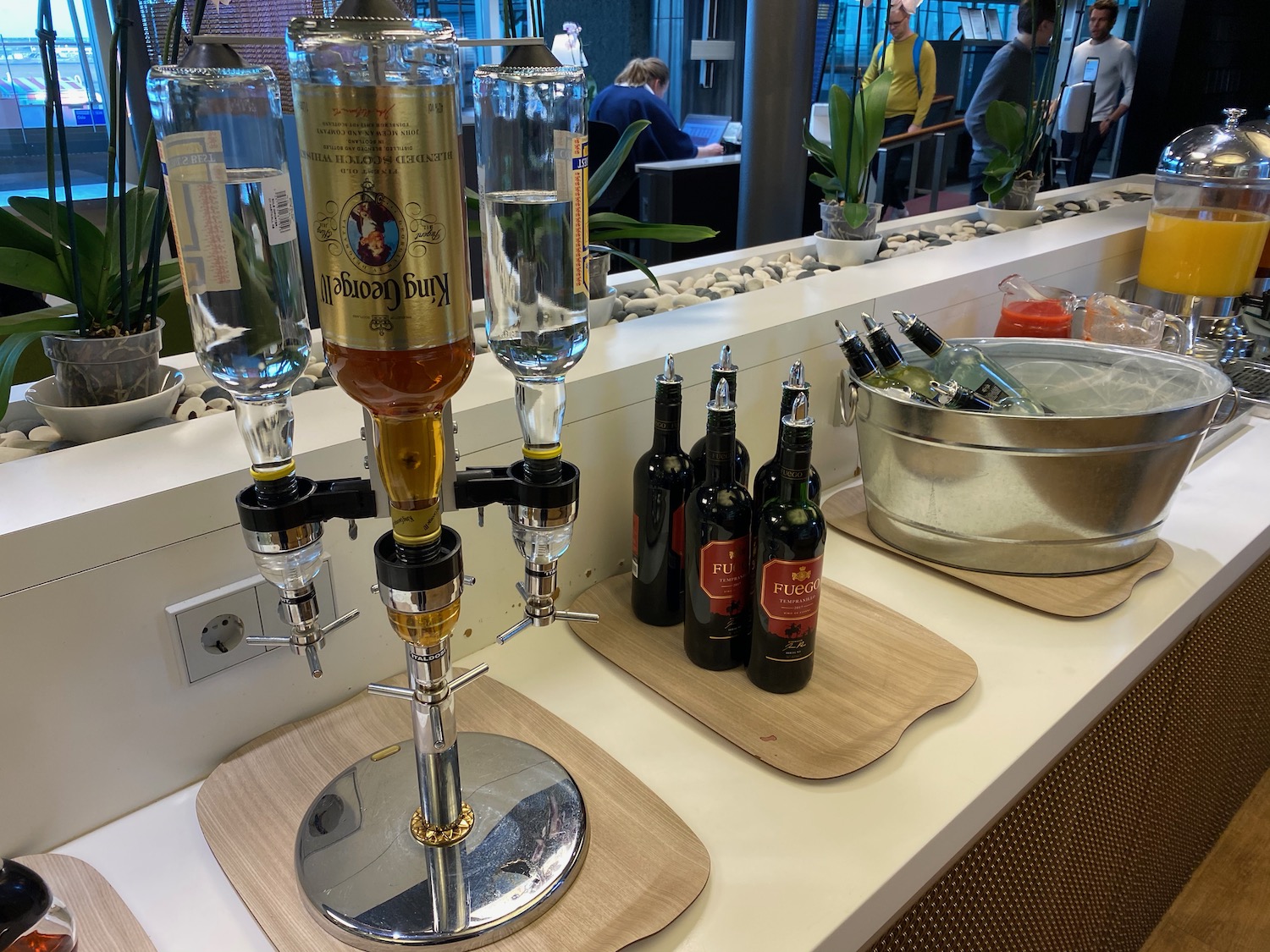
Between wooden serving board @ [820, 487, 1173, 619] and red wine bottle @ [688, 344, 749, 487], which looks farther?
wooden serving board @ [820, 487, 1173, 619]

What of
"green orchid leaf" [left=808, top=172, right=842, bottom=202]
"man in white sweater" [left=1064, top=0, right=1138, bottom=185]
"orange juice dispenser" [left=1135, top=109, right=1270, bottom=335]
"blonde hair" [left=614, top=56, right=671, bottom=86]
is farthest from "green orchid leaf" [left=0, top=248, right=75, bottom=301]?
"man in white sweater" [left=1064, top=0, right=1138, bottom=185]

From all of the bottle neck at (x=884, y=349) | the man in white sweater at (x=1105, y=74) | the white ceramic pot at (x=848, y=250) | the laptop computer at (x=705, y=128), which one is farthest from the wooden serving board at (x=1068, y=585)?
the laptop computer at (x=705, y=128)

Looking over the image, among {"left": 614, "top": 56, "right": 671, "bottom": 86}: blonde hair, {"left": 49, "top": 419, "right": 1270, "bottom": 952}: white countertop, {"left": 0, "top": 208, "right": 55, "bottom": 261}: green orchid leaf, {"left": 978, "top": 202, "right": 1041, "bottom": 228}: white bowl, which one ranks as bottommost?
{"left": 49, "top": 419, "right": 1270, "bottom": 952}: white countertop

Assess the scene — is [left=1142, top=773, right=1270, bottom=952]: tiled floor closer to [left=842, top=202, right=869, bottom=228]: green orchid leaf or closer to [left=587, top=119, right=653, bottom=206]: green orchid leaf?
[left=842, top=202, right=869, bottom=228]: green orchid leaf

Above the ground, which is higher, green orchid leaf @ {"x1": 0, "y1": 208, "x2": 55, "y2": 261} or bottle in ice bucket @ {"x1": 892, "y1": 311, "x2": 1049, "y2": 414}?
green orchid leaf @ {"x1": 0, "y1": 208, "x2": 55, "y2": 261}

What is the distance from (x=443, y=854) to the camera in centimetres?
62

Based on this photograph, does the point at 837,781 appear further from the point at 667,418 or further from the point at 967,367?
the point at 967,367

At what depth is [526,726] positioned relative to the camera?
77 centimetres

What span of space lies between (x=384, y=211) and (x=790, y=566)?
0.45m

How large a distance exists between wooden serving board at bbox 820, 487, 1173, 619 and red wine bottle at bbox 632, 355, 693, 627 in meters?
0.30

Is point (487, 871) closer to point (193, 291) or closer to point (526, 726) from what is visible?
point (526, 726)

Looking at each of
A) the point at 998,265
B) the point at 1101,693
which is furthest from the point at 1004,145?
the point at 1101,693

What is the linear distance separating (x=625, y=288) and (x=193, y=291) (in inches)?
36.1

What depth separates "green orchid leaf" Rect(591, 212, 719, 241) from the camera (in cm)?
118
